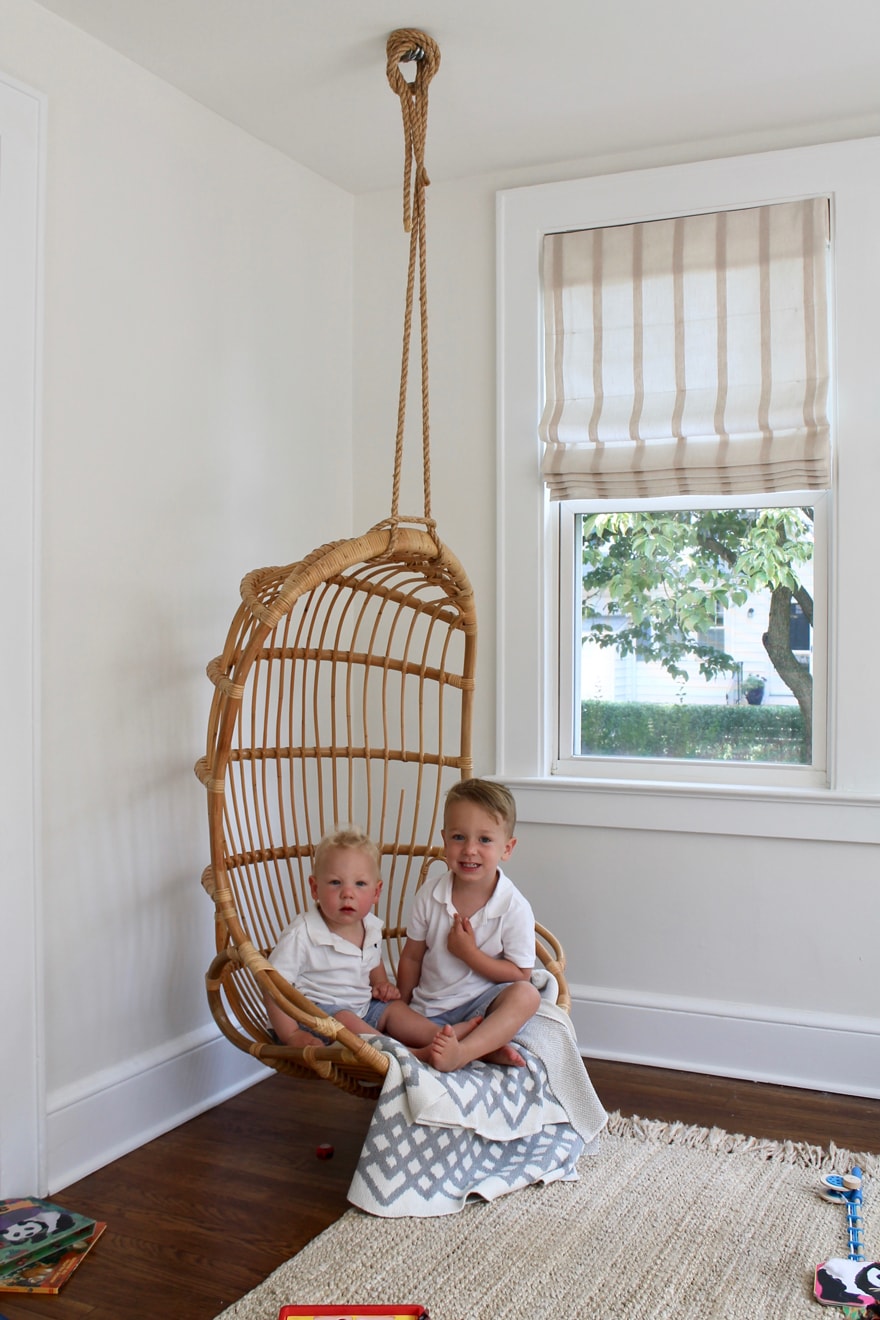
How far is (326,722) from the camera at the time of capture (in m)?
3.29

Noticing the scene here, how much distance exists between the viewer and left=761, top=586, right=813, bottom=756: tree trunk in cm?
295

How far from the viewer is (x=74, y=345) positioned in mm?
2365

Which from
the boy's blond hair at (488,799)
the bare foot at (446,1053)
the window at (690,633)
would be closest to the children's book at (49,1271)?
the bare foot at (446,1053)

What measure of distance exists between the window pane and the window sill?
0.47ft

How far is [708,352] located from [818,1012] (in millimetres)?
1688

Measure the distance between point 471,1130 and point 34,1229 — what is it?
2.62 ft

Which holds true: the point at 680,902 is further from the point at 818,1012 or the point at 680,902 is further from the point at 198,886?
the point at 198,886

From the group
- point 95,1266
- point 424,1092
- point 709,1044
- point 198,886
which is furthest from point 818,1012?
point 95,1266

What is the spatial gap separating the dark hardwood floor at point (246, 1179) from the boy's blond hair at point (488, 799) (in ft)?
2.46

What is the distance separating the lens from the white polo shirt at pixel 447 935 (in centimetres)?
249

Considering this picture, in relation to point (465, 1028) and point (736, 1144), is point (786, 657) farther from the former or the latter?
point (465, 1028)

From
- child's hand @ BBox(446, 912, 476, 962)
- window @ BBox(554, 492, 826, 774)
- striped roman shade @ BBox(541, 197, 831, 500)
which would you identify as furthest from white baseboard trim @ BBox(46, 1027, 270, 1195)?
striped roman shade @ BBox(541, 197, 831, 500)

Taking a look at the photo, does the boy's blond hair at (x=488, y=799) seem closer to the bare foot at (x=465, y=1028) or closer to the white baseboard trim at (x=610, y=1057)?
the bare foot at (x=465, y=1028)

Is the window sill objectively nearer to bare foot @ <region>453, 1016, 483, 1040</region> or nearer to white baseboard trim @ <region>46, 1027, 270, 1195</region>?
bare foot @ <region>453, 1016, 483, 1040</region>
